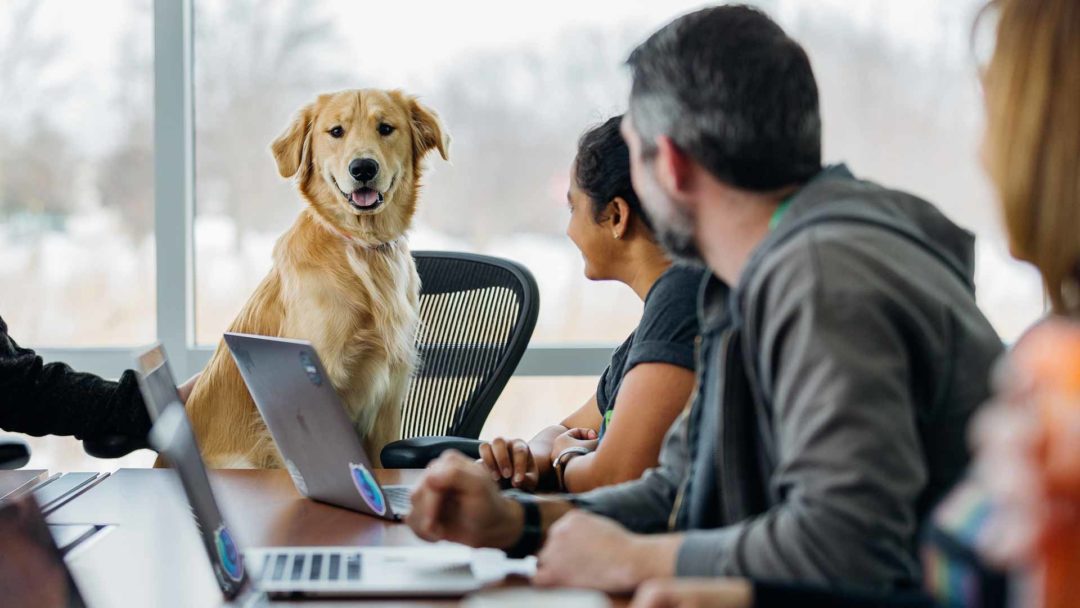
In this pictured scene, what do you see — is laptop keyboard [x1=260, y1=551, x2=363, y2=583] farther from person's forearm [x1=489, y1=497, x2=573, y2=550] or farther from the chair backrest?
the chair backrest

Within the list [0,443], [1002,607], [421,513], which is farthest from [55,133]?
[1002,607]

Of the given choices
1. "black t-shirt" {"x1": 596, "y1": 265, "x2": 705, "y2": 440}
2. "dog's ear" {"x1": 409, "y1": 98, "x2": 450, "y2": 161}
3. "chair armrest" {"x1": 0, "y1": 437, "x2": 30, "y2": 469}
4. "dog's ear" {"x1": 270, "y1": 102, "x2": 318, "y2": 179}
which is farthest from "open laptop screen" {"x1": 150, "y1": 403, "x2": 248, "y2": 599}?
"dog's ear" {"x1": 409, "y1": 98, "x2": 450, "y2": 161}

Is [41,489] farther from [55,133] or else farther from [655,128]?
[55,133]

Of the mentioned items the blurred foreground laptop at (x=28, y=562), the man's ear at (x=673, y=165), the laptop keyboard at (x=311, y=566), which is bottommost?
the laptop keyboard at (x=311, y=566)

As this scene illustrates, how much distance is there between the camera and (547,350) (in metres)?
3.56

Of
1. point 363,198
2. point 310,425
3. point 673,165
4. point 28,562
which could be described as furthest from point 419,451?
point 28,562

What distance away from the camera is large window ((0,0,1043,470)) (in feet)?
11.5

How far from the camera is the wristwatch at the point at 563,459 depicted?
180 centimetres

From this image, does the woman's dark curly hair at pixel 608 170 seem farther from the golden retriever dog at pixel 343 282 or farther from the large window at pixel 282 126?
the large window at pixel 282 126

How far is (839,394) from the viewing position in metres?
0.91

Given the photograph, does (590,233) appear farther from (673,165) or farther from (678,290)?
(673,165)

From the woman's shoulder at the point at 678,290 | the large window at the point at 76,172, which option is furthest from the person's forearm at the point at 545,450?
the large window at the point at 76,172

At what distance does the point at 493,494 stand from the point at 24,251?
112 inches

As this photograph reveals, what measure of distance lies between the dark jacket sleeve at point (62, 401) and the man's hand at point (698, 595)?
65.0 inches
